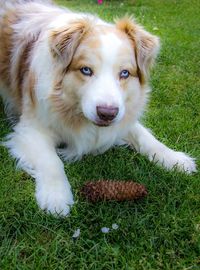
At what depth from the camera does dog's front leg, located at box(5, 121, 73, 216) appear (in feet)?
10.3

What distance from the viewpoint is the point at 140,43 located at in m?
3.63

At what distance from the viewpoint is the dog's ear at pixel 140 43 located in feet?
11.9

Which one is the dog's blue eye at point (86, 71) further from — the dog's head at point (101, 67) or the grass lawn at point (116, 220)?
the grass lawn at point (116, 220)

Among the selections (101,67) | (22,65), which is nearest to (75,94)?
(101,67)

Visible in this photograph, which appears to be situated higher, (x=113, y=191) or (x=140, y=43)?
(x=140, y=43)

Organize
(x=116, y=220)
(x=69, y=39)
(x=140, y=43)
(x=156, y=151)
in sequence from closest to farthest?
(x=116, y=220), (x=69, y=39), (x=140, y=43), (x=156, y=151)

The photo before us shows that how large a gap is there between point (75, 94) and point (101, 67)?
0.32 meters

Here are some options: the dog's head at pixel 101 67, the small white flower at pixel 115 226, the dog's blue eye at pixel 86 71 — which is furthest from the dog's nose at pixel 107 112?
the small white flower at pixel 115 226

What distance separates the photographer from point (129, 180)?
351cm

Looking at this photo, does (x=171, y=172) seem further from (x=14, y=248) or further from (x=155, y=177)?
(x=14, y=248)

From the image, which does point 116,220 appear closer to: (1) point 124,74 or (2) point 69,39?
(1) point 124,74

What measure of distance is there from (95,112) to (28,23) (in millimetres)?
1668

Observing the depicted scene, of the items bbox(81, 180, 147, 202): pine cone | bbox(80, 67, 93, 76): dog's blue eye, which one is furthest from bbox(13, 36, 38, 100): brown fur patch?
bbox(81, 180, 147, 202): pine cone

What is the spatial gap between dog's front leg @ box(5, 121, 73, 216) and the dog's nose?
58 cm
